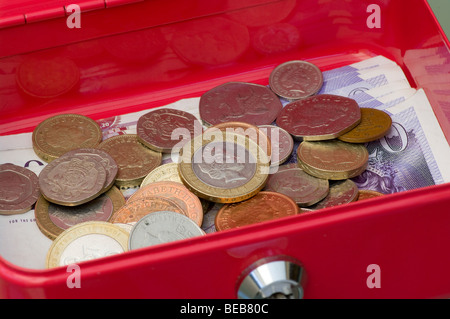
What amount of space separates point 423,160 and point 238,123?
14.0 inches

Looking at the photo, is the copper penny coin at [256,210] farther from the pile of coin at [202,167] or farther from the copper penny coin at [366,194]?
the copper penny coin at [366,194]

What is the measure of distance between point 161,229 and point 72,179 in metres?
0.22

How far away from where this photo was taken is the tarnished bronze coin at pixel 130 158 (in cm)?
130

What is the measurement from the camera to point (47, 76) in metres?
1.39

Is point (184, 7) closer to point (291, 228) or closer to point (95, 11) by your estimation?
point (95, 11)

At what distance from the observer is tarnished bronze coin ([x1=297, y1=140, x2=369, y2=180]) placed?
1264mm

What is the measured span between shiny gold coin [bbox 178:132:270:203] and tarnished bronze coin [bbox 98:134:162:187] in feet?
0.26

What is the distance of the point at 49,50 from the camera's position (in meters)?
1.35

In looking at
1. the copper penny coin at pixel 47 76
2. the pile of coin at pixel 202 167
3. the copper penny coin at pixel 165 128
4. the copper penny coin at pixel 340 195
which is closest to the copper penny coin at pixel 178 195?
the pile of coin at pixel 202 167

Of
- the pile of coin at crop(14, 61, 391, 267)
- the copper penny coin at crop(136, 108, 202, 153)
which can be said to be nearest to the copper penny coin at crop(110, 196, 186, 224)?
the pile of coin at crop(14, 61, 391, 267)

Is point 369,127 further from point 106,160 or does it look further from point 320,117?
point 106,160

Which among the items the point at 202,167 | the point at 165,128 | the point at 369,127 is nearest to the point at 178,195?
the point at 202,167
